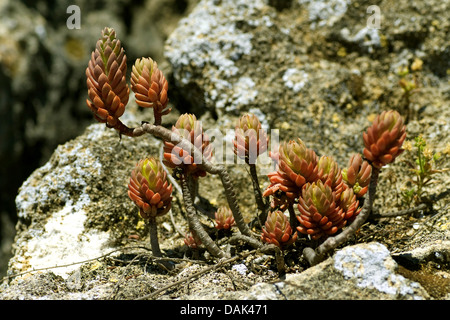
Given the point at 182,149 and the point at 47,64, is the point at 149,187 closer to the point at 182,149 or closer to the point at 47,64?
the point at 182,149

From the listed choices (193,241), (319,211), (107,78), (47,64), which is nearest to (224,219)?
(193,241)

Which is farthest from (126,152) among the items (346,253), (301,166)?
(346,253)

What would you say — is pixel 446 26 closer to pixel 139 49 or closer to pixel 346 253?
pixel 346 253

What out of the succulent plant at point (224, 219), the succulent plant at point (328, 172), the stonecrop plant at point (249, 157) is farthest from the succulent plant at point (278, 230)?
the succulent plant at point (224, 219)

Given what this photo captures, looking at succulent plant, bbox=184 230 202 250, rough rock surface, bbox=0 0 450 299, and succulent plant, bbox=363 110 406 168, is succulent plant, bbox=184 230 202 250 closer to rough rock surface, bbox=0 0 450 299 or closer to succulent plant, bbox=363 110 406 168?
rough rock surface, bbox=0 0 450 299

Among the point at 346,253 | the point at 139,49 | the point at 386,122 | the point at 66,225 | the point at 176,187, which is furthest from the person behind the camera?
the point at 139,49

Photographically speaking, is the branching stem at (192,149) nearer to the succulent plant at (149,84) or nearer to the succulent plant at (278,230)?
the succulent plant at (149,84)
